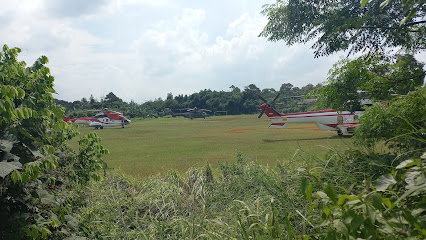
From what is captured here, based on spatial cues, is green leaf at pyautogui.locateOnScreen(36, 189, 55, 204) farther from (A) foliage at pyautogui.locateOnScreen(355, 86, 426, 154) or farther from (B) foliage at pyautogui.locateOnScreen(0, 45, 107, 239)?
(A) foliage at pyautogui.locateOnScreen(355, 86, 426, 154)

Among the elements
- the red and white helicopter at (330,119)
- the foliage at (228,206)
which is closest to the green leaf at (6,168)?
the foliage at (228,206)

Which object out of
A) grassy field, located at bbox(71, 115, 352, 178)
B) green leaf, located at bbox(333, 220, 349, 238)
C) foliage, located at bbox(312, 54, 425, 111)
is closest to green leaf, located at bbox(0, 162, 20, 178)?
green leaf, located at bbox(333, 220, 349, 238)

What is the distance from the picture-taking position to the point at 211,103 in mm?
78438

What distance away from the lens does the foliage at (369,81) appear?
4828 mm

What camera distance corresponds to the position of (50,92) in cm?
273

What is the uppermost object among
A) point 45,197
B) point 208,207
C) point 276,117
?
point 45,197

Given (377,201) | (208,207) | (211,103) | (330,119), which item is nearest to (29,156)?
(208,207)

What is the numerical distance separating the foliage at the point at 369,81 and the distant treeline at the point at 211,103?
5432 cm

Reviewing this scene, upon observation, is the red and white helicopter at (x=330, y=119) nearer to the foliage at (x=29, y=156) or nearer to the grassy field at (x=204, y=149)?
the grassy field at (x=204, y=149)

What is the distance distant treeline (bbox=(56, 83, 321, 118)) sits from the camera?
2682 inches

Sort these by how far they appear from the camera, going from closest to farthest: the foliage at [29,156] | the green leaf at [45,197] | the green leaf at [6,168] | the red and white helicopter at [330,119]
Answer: the green leaf at [6,168] → the foliage at [29,156] → the green leaf at [45,197] → the red and white helicopter at [330,119]

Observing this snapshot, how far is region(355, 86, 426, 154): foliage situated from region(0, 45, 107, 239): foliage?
11.9ft

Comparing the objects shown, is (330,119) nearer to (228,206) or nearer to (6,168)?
(228,206)

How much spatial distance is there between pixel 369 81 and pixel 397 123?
4.59ft
